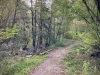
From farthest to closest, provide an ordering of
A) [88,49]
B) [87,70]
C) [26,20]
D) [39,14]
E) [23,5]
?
[26,20], [39,14], [23,5], [88,49], [87,70]

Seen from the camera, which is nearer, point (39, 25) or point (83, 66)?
point (83, 66)

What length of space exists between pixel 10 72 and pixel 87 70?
491cm

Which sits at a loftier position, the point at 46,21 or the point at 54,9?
the point at 54,9

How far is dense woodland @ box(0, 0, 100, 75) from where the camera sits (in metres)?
12.5

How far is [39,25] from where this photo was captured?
87.7 feet

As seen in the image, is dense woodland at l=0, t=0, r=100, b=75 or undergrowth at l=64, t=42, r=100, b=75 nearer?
undergrowth at l=64, t=42, r=100, b=75

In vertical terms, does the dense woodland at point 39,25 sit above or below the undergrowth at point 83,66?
above

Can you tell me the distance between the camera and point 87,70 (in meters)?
9.99

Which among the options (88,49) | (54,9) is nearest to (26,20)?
(54,9)

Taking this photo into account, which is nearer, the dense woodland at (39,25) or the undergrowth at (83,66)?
the undergrowth at (83,66)

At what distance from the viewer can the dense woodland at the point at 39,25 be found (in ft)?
41.0

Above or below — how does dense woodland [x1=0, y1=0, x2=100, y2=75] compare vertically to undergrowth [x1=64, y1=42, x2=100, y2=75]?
above

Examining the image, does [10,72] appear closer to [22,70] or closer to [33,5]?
[22,70]

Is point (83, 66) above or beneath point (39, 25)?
beneath
